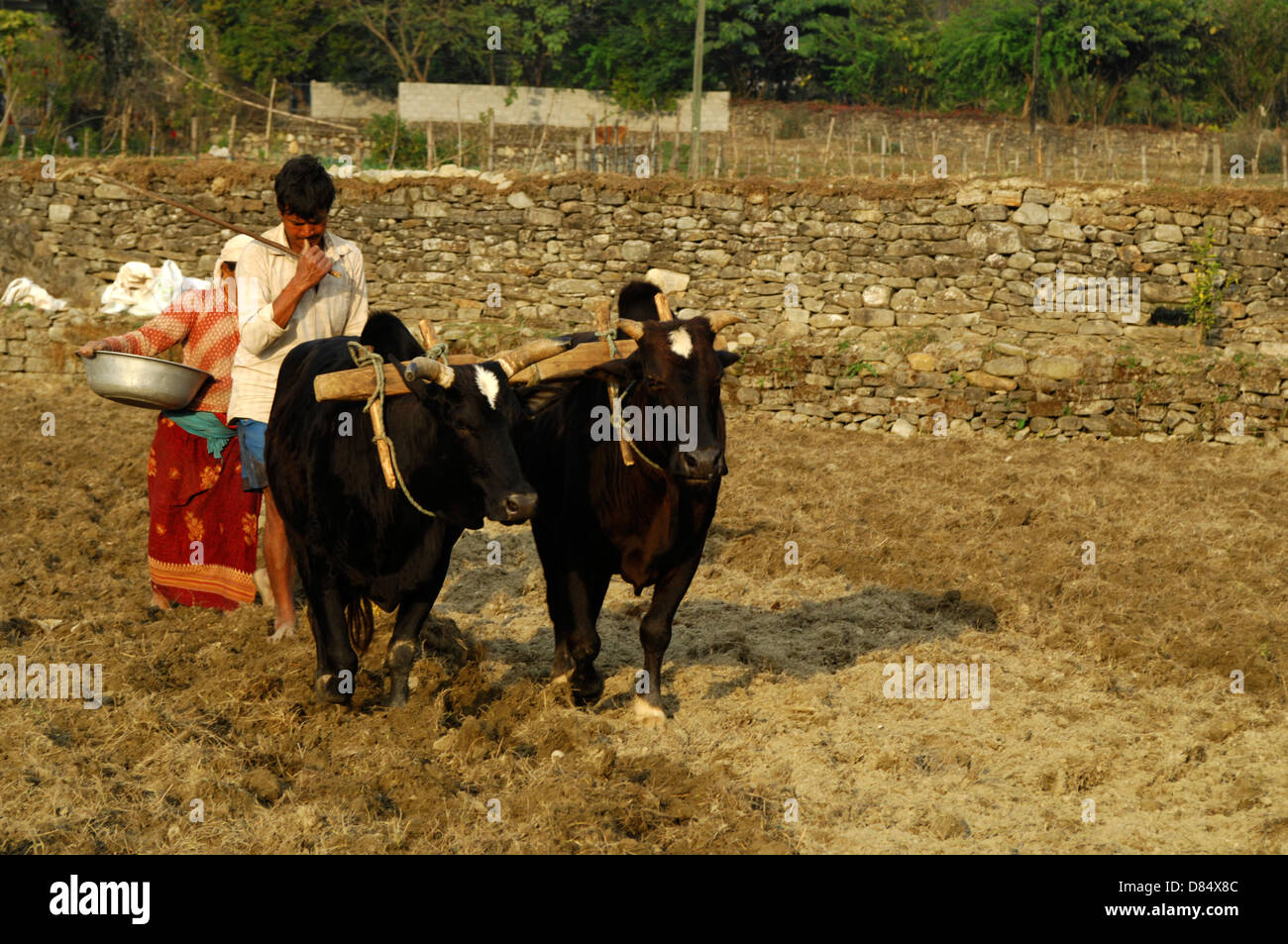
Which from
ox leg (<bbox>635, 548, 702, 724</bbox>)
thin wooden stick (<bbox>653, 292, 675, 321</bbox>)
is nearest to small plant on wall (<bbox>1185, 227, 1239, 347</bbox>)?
thin wooden stick (<bbox>653, 292, 675, 321</bbox>)

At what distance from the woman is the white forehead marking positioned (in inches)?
84.7

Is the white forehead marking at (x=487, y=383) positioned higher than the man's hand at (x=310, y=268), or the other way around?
the man's hand at (x=310, y=268)

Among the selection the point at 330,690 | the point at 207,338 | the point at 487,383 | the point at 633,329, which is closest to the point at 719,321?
the point at 633,329

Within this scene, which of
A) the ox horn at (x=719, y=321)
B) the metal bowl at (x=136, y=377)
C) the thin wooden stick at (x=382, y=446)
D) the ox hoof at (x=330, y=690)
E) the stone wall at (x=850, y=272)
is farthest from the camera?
the stone wall at (x=850, y=272)

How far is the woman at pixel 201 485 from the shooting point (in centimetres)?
625

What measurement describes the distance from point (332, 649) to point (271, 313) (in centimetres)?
135

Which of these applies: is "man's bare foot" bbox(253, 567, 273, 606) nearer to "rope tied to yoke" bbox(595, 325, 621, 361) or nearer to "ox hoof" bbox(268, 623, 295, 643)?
"ox hoof" bbox(268, 623, 295, 643)

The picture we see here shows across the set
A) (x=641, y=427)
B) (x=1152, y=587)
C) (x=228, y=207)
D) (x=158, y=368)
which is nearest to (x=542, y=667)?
(x=641, y=427)

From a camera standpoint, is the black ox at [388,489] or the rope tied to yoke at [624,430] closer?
the black ox at [388,489]

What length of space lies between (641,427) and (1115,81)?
3104cm

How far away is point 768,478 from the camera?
1005 cm

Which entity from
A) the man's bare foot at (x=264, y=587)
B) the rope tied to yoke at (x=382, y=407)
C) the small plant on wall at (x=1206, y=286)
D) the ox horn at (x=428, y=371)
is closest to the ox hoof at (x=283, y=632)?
the man's bare foot at (x=264, y=587)

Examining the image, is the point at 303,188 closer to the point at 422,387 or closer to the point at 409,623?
the point at 422,387

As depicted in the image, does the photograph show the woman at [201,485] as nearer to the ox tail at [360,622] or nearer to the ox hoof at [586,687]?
the ox tail at [360,622]
